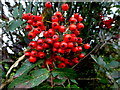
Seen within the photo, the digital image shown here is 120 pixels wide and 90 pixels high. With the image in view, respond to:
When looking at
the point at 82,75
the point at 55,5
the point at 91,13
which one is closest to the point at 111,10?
the point at 91,13

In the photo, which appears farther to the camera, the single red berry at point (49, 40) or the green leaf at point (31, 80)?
the single red berry at point (49, 40)

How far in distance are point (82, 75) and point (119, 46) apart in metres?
0.38

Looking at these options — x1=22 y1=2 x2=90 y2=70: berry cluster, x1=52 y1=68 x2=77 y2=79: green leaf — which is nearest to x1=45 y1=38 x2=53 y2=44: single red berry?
x1=22 y1=2 x2=90 y2=70: berry cluster

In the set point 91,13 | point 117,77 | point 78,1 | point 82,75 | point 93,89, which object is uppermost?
point 78,1

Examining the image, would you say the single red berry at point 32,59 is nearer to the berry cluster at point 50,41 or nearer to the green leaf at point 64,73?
the berry cluster at point 50,41

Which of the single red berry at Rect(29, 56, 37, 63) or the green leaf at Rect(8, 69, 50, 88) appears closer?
the green leaf at Rect(8, 69, 50, 88)

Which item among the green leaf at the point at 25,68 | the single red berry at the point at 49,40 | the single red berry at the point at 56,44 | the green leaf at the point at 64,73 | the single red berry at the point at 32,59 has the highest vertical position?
the single red berry at the point at 49,40

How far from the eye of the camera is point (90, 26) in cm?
112

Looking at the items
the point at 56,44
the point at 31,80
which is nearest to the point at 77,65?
the point at 56,44

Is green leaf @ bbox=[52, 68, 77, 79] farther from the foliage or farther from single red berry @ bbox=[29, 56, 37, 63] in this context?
single red berry @ bbox=[29, 56, 37, 63]

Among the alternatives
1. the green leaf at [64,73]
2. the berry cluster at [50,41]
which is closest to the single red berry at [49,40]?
the berry cluster at [50,41]

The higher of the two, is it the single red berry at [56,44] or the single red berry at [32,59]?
the single red berry at [56,44]

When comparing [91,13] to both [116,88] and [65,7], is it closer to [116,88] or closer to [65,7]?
[65,7]

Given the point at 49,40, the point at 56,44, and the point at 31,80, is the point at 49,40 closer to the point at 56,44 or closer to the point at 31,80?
the point at 56,44
